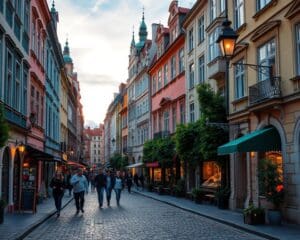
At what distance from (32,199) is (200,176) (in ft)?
42.4

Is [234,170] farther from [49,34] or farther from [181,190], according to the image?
[49,34]

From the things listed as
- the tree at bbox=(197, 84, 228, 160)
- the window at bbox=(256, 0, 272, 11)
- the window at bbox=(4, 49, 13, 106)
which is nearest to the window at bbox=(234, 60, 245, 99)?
the tree at bbox=(197, 84, 228, 160)

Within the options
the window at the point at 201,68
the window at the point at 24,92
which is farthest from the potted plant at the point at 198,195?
the window at the point at 24,92

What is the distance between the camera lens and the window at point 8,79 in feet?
62.9

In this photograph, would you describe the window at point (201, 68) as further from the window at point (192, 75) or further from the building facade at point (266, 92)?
the building facade at point (266, 92)

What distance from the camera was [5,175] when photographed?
773 inches

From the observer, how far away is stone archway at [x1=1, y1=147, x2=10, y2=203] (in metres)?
19.2

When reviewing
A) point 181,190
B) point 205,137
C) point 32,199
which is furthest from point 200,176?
point 32,199

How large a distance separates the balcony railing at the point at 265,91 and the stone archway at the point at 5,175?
975 centimetres

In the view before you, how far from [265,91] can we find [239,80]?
391cm

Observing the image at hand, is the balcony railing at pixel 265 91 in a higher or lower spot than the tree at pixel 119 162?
higher

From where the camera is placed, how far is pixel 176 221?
17.2 m

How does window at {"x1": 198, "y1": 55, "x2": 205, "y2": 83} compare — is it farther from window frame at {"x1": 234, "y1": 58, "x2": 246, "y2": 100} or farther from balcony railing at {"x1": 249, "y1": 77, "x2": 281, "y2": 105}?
balcony railing at {"x1": 249, "y1": 77, "x2": 281, "y2": 105}

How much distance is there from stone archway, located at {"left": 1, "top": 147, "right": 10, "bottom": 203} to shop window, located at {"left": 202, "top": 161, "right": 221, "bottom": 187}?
11.2 m
